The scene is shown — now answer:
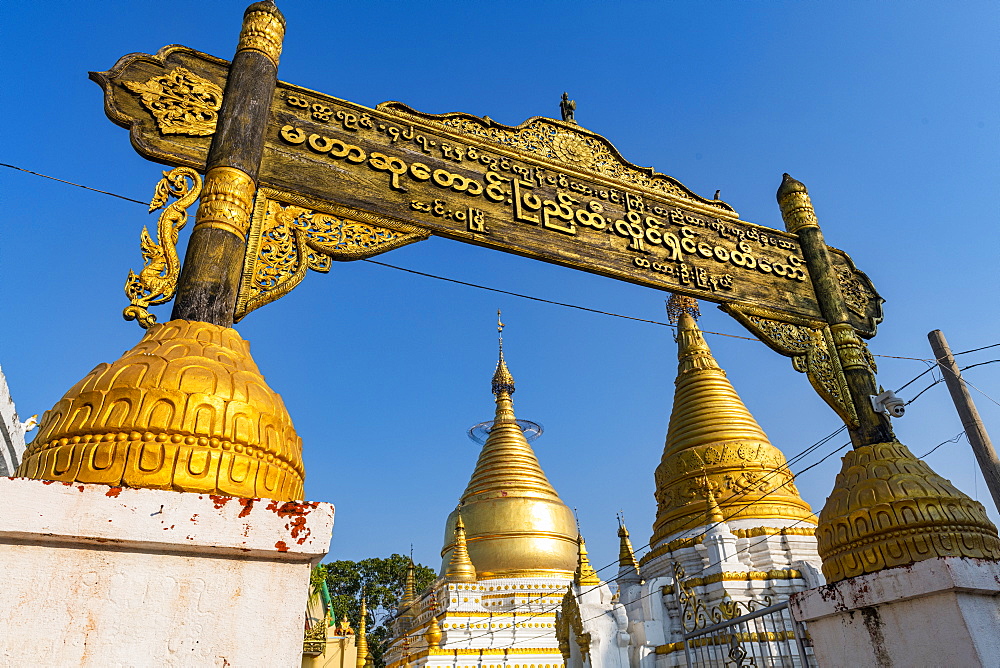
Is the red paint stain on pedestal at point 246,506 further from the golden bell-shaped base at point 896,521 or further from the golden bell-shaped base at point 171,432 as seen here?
the golden bell-shaped base at point 896,521

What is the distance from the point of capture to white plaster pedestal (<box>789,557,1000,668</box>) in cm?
320

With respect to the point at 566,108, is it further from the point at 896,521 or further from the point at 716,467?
the point at 716,467

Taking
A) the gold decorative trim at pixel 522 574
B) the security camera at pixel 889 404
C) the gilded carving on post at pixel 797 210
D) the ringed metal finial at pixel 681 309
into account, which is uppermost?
the ringed metal finial at pixel 681 309

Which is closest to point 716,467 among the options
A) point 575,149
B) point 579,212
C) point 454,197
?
point 575,149

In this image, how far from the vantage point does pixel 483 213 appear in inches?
180

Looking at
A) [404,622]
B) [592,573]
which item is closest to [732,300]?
[592,573]

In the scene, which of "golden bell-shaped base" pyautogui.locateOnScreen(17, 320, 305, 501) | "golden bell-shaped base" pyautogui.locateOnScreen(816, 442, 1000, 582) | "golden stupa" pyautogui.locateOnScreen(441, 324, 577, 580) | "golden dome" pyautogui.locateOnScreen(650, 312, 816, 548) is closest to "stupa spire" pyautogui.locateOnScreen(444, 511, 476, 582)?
"golden stupa" pyautogui.locateOnScreen(441, 324, 577, 580)

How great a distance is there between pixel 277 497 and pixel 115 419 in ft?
1.81

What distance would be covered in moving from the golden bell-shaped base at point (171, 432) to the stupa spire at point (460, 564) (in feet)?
61.4

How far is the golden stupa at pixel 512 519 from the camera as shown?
67.6 feet

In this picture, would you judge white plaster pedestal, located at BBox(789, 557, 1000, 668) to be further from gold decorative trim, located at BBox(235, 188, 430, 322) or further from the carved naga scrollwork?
gold decorative trim, located at BBox(235, 188, 430, 322)

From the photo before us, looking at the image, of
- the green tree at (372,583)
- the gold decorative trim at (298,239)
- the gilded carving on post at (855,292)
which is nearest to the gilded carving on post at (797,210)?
the gilded carving on post at (855,292)

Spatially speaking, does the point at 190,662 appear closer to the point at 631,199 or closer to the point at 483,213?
the point at 483,213

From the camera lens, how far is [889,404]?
4602mm
